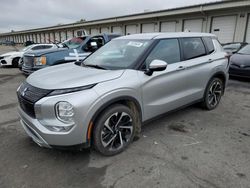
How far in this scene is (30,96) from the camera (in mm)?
2594

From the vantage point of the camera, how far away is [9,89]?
6793 mm

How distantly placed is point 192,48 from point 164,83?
48.0 inches

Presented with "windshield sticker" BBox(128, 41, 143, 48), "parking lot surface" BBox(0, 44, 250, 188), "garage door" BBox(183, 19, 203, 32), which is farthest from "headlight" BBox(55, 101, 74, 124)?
"garage door" BBox(183, 19, 203, 32)

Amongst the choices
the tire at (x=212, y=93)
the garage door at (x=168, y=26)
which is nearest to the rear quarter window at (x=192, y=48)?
the tire at (x=212, y=93)

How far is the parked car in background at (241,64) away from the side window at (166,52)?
15.6 ft

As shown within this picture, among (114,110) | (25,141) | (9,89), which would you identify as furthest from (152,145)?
(9,89)

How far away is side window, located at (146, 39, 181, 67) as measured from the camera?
3.27 meters

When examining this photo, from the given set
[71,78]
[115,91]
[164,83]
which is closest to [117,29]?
[164,83]

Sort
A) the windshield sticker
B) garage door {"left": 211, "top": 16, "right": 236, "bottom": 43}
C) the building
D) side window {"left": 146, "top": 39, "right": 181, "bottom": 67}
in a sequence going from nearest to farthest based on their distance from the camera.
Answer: side window {"left": 146, "top": 39, "right": 181, "bottom": 67} < the windshield sticker < the building < garage door {"left": 211, "top": 16, "right": 236, "bottom": 43}

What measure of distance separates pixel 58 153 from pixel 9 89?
4.95 metres

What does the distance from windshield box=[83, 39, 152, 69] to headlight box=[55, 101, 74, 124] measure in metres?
1.07

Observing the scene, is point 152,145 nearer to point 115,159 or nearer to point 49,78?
point 115,159

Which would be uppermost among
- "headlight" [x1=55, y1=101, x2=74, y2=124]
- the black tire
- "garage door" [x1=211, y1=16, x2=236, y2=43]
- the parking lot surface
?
"garage door" [x1=211, y1=16, x2=236, y2=43]

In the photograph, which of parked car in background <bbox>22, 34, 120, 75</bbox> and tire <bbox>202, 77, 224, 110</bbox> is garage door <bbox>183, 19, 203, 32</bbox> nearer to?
parked car in background <bbox>22, 34, 120, 75</bbox>
